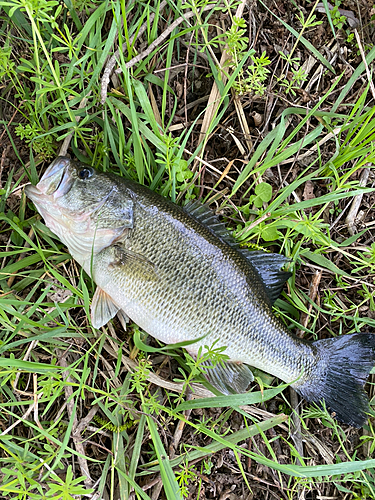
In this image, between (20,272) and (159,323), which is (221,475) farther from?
(20,272)

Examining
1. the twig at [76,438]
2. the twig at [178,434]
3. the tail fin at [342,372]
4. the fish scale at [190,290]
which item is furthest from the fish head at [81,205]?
the tail fin at [342,372]

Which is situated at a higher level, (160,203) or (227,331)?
(160,203)

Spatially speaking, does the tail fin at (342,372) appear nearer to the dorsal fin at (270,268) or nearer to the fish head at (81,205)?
the dorsal fin at (270,268)

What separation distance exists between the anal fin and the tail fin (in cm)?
50

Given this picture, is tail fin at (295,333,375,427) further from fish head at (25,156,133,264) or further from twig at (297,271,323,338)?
fish head at (25,156,133,264)

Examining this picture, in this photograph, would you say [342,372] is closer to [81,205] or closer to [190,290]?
[190,290]

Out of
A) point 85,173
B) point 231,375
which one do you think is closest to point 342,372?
point 231,375

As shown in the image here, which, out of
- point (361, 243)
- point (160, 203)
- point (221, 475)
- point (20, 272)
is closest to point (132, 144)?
point (160, 203)

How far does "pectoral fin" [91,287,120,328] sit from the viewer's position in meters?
2.89

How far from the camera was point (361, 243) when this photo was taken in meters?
3.48

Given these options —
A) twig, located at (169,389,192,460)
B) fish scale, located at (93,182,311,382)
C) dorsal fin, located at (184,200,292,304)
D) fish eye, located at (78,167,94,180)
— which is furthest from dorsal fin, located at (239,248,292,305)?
fish eye, located at (78,167,94,180)

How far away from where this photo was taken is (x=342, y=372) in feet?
10.4

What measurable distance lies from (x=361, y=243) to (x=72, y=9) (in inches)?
128

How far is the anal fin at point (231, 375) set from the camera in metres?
3.01
